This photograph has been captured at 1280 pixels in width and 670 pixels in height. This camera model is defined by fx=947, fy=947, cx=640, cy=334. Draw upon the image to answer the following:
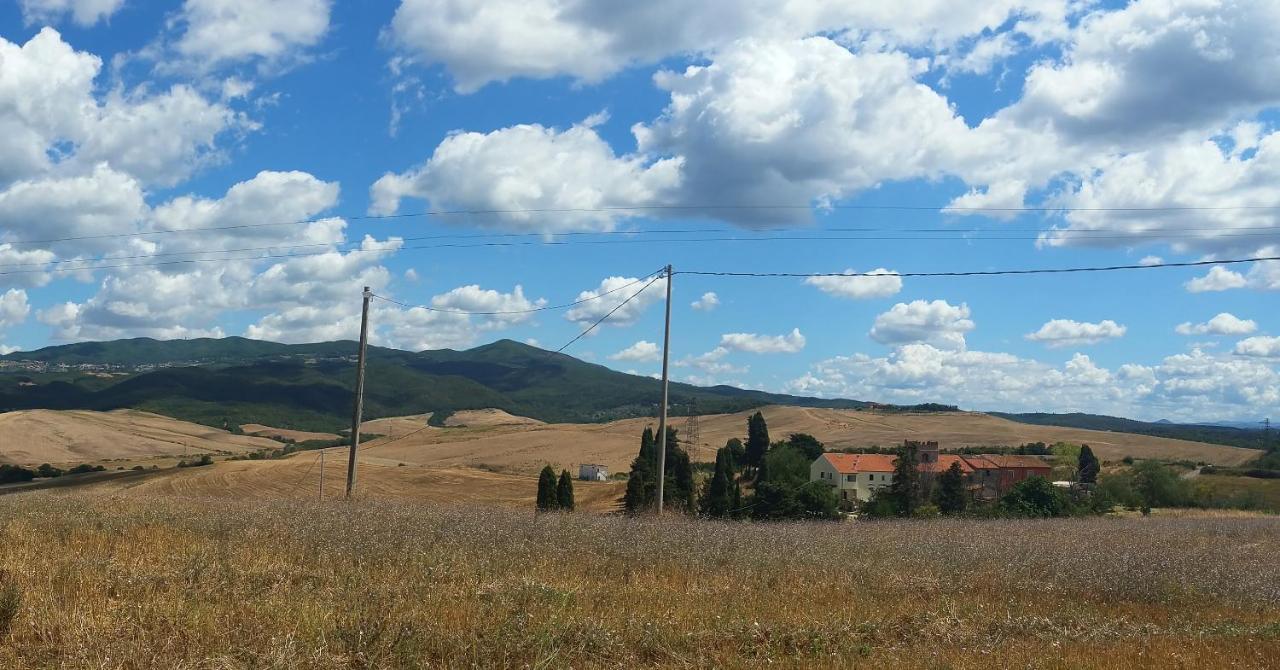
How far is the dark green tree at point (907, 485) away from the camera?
48.7 metres

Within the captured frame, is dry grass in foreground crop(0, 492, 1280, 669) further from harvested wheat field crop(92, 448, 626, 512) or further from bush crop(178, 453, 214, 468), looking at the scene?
bush crop(178, 453, 214, 468)

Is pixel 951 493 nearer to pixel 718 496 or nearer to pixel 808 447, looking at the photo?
pixel 718 496

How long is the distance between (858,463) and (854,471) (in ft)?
6.69

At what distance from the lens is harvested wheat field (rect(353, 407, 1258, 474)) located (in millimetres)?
107875

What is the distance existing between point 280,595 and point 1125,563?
12.0 m

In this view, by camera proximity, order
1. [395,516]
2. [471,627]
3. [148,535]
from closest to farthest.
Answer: [471,627] < [148,535] < [395,516]

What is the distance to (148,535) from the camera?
12.7 meters

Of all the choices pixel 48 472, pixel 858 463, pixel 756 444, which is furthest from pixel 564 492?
pixel 48 472

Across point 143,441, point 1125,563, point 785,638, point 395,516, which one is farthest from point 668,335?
point 143,441

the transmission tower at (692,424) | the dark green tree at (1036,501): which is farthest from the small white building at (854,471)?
the dark green tree at (1036,501)

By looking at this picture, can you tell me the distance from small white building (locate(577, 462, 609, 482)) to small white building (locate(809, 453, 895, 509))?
65.6 ft

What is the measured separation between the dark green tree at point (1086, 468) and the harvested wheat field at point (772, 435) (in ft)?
83.6

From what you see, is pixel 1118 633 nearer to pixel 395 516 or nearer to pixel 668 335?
pixel 395 516

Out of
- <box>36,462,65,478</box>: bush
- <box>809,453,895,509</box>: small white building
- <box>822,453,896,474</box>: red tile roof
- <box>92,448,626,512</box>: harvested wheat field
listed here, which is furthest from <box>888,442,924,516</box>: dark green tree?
<box>36,462,65,478</box>: bush
